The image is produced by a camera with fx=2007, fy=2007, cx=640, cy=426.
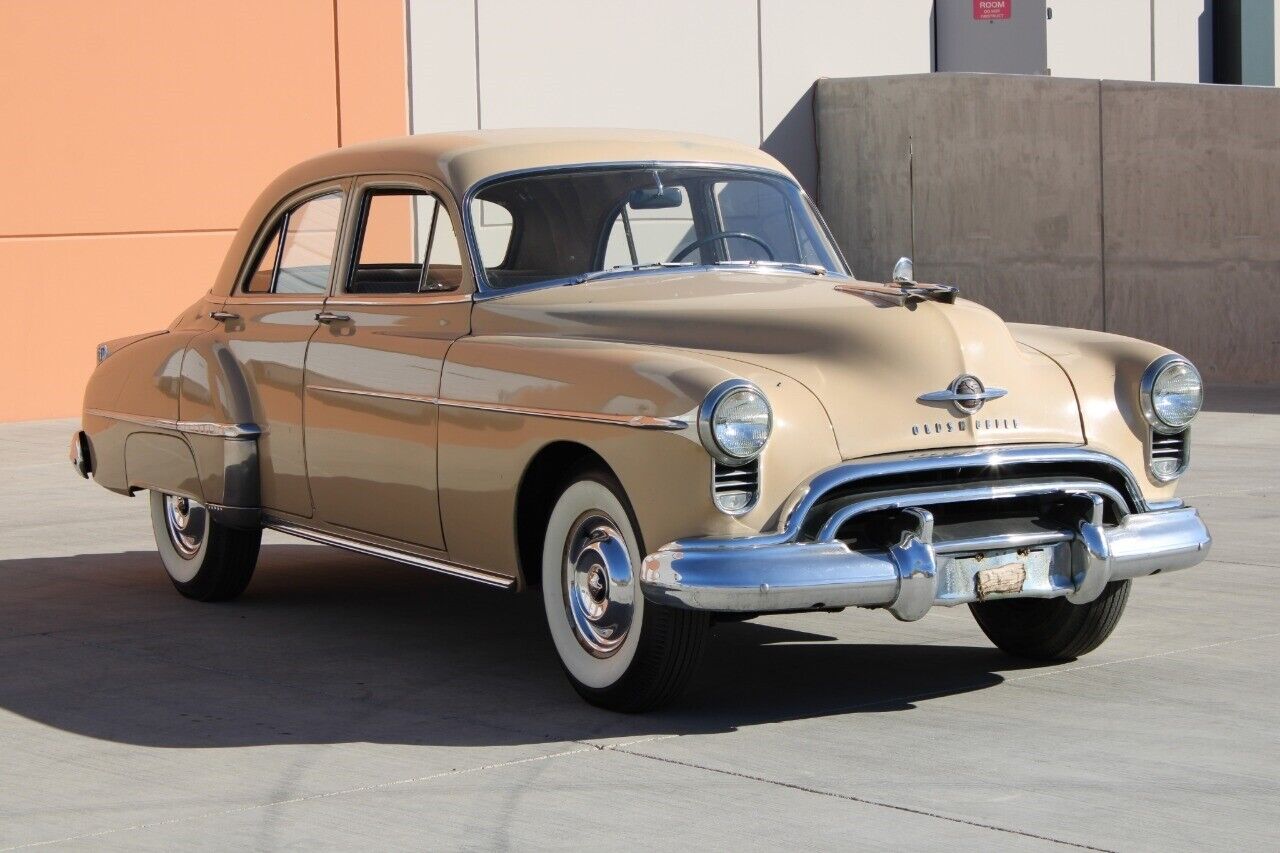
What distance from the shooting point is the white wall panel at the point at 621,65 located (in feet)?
60.1

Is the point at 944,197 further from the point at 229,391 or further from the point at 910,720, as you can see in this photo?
the point at 910,720

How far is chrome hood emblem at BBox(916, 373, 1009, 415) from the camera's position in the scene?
5.60 meters

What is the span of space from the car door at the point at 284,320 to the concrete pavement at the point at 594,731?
593 millimetres

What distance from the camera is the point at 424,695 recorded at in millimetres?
6047

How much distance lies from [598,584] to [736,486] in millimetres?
636

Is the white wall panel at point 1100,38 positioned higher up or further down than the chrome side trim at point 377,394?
higher up

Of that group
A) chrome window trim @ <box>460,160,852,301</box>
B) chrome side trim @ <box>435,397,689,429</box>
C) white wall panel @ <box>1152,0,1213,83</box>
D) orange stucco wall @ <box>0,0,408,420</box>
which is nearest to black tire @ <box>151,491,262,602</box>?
chrome window trim @ <box>460,160,852,301</box>

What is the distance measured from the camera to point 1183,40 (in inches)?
944

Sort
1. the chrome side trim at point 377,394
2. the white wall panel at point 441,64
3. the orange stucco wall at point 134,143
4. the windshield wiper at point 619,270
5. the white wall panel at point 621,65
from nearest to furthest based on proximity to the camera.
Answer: the chrome side trim at point 377,394 < the windshield wiper at point 619,270 < the orange stucco wall at point 134,143 < the white wall panel at point 441,64 < the white wall panel at point 621,65

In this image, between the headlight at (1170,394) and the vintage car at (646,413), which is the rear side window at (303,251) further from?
the headlight at (1170,394)

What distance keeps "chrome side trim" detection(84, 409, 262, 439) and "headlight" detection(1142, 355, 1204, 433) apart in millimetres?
3215

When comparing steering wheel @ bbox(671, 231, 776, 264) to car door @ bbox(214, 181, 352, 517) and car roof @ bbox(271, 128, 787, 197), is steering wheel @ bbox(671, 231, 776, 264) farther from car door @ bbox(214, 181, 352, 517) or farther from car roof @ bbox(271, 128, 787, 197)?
car door @ bbox(214, 181, 352, 517)

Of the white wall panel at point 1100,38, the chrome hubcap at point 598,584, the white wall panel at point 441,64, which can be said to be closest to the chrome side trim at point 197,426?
the chrome hubcap at point 598,584

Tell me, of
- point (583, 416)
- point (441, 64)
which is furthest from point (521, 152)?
point (441, 64)
